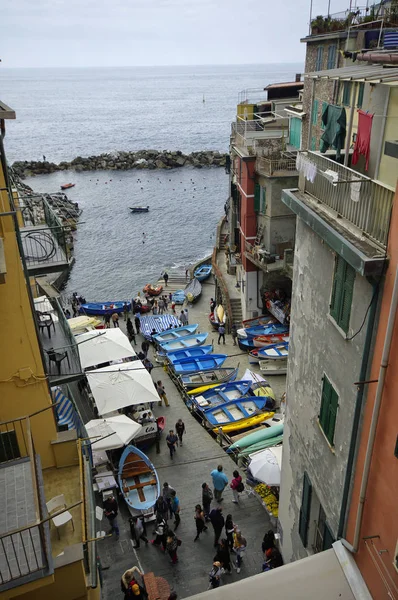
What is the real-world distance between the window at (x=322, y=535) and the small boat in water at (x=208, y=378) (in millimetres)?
13661

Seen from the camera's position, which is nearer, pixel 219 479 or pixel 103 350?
pixel 219 479

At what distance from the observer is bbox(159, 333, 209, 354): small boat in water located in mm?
29292

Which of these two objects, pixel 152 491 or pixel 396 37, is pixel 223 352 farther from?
pixel 396 37

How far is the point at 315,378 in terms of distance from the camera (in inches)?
410

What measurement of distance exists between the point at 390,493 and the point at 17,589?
556cm

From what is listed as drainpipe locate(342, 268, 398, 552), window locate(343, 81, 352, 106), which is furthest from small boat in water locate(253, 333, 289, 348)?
drainpipe locate(342, 268, 398, 552)

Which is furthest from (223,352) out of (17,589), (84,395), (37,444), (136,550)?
(17,589)

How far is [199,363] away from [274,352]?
4244 mm

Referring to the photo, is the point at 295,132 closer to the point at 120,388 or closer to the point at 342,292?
the point at 120,388

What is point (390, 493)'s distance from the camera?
7203 millimetres

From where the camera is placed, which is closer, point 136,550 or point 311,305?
point 311,305

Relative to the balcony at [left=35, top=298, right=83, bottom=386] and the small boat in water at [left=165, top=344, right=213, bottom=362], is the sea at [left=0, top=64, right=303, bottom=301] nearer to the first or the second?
the small boat in water at [left=165, top=344, right=213, bottom=362]

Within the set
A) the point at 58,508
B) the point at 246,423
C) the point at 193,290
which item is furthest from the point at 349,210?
the point at 193,290

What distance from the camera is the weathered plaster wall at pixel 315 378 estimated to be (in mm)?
8553
